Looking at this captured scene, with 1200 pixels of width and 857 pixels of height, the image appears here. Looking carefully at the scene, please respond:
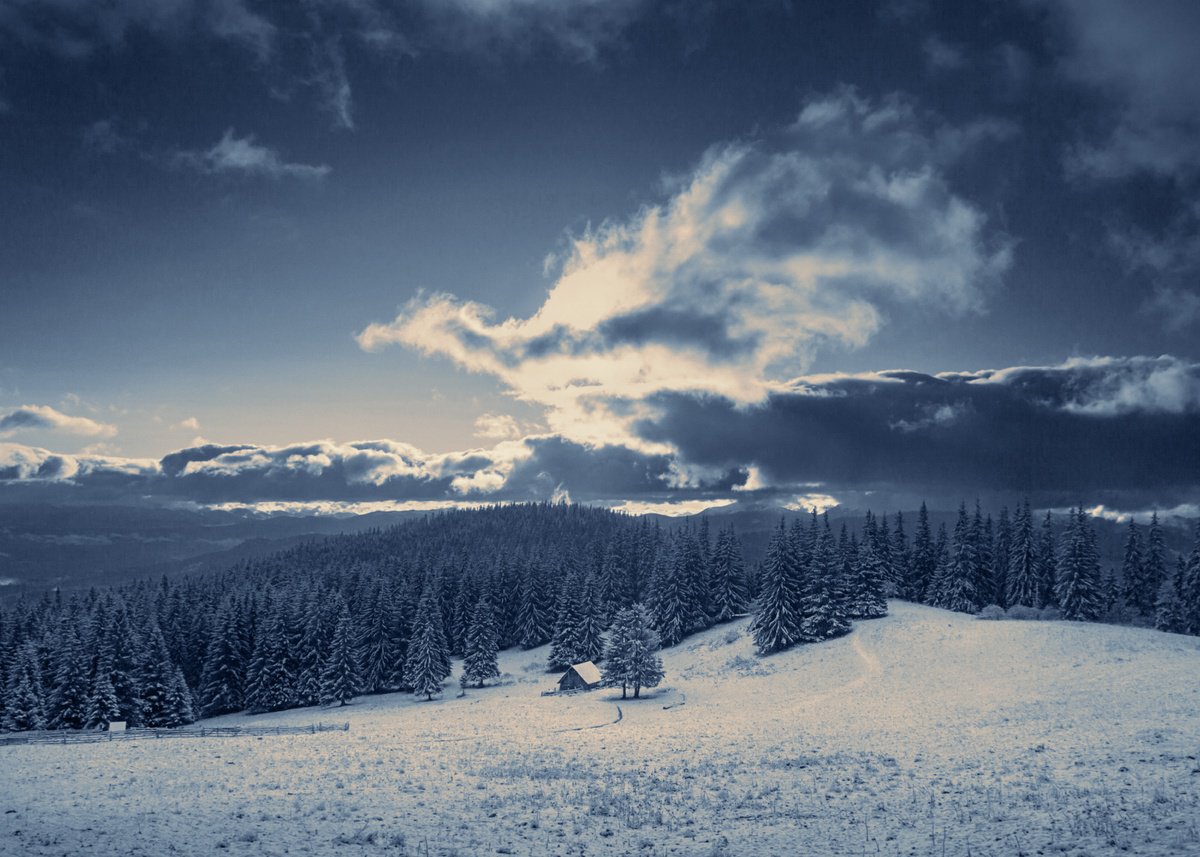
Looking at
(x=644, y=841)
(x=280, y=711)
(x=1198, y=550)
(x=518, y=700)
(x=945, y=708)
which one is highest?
(x=1198, y=550)

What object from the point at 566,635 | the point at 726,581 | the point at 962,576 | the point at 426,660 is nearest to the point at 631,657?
the point at 566,635

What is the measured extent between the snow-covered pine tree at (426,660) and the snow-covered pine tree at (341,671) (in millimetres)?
6050

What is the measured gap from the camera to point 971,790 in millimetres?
19359

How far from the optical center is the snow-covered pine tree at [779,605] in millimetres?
68062

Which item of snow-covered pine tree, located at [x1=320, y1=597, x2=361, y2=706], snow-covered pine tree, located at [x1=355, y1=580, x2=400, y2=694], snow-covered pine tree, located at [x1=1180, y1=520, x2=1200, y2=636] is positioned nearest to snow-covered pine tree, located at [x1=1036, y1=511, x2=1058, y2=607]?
snow-covered pine tree, located at [x1=1180, y1=520, x2=1200, y2=636]

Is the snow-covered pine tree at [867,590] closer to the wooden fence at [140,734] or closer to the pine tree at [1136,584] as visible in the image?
the pine tree at [1136,584]

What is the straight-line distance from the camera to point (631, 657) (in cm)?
6025

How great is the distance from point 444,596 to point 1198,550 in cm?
9887

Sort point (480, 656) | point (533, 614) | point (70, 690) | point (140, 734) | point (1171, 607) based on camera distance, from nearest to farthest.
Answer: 1. point (140, 734)
2. point (70, 690)
3. point (1171, 607)
4. point (480, 656)
5. point (533, 614)

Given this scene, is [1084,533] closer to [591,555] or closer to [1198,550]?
[1198,550]

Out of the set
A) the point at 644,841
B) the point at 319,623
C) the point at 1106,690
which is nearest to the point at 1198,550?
the point at 1106,690

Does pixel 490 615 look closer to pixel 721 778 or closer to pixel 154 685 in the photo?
pixel 154 685

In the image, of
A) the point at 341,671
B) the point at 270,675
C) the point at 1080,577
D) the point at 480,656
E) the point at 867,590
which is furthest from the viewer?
the point at 480,656

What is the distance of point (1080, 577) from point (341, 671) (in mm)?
85138
